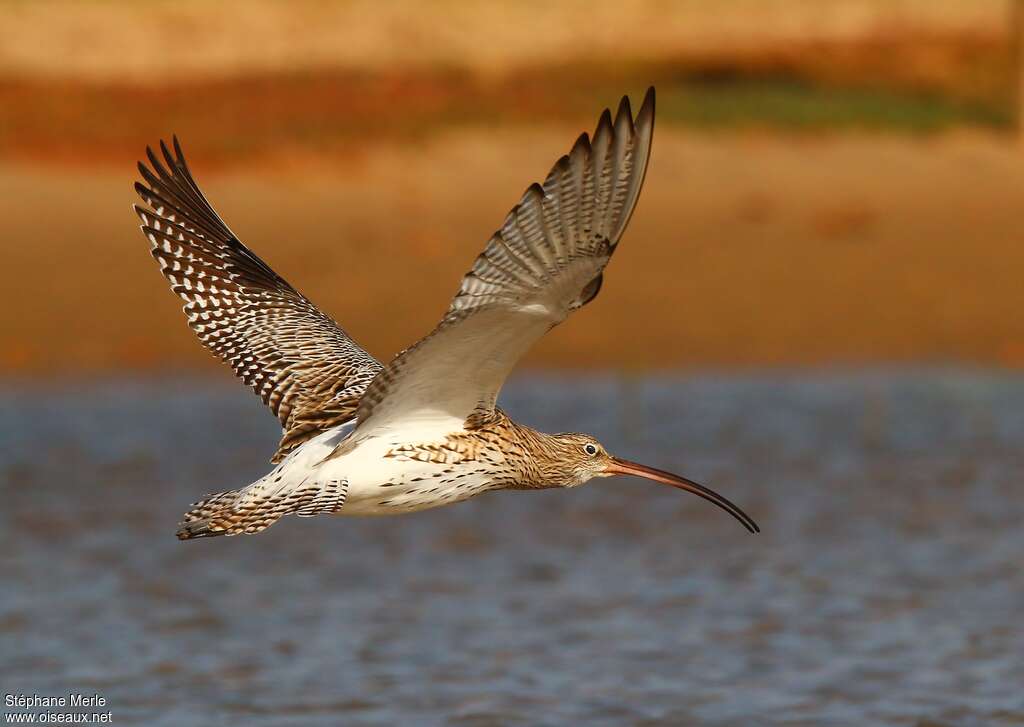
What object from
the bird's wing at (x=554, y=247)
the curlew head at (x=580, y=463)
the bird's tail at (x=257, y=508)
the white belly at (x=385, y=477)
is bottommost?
the bird's tail at (x=257, y=508)

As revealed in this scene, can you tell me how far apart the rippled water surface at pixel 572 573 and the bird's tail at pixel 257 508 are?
2.25 meters

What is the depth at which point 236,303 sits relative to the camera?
28.9 feet

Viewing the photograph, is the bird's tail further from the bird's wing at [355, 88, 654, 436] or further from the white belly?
the bird's wing at [355, 88, 654, 436]

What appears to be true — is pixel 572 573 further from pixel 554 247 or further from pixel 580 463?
pixel 554 247

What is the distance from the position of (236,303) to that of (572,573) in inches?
137

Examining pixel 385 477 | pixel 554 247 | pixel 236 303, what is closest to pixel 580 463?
pixel 385 477

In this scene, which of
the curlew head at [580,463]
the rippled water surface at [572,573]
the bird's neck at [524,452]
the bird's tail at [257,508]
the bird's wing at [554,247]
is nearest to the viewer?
the bird's wing at [554,247]

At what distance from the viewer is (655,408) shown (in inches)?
595

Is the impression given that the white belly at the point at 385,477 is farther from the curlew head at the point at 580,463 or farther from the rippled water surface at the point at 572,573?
the rippled water surface at the point at 572,573

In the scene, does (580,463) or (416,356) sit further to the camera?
(580,463)

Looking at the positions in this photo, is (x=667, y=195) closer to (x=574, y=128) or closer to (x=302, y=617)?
(x=574, y=128)

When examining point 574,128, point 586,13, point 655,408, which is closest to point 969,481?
point 655,408

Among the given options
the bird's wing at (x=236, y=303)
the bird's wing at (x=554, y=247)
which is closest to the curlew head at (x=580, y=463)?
the bird's wing at (x=236, y=303)

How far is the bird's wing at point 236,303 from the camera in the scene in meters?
8.54
